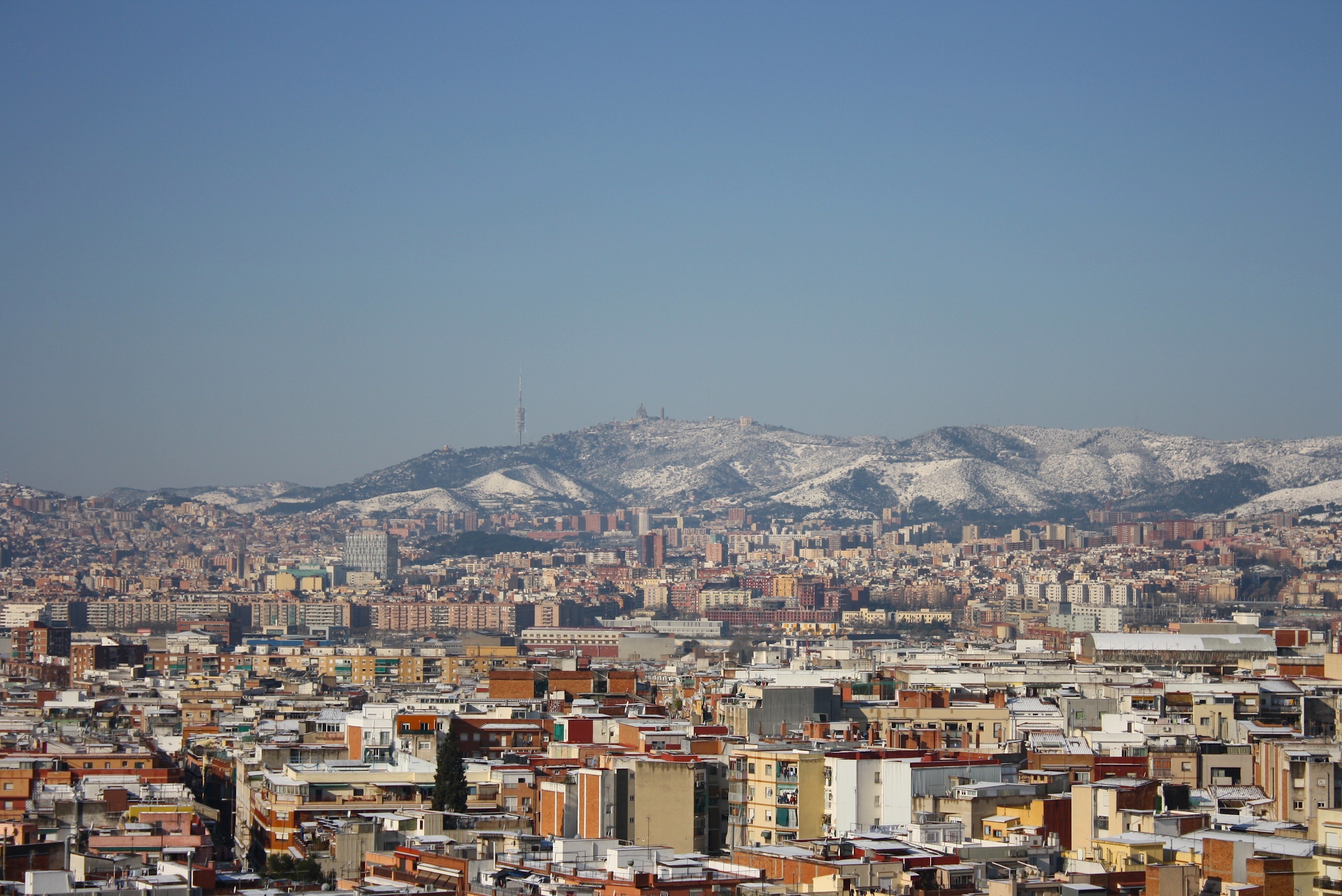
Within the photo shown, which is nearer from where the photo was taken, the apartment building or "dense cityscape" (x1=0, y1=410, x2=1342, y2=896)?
"dense cityscape" (x1=0, y1=410, x2=1342, y2=896)

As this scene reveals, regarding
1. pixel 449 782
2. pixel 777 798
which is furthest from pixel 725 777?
pixel 449 782

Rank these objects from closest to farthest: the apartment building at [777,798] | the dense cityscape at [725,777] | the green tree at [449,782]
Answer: the dense cityscape at [725,777] < the apartment building at [777,798] < the green tree at [449,782]

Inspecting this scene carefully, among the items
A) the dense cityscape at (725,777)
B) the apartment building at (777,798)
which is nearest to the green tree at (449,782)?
the dense cityscape at (725,777)

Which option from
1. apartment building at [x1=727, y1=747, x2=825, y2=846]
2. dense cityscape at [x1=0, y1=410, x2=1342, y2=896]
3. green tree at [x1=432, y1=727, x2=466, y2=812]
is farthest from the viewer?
green tree at [x1=432, y1=727, x2=466, y2=812]

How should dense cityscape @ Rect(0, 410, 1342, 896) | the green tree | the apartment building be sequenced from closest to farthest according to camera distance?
dense cityscape @ Rect(0, 410, 1342, 896) < the apartment building < the green tree

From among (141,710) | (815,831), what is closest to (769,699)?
(815,831)

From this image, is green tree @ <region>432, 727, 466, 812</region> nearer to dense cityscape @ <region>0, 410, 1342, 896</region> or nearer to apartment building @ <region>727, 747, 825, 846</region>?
dense cityscape @ <region>0, 410, 1342, 896</region>

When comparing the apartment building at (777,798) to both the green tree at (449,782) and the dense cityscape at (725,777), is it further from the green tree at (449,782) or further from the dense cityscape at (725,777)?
the green tree at (449,782)

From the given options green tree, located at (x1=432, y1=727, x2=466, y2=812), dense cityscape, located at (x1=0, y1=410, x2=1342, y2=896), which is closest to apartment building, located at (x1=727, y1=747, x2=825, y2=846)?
dense cityscape, located at (x1=0, y1=410, x2=1342, y2=896)

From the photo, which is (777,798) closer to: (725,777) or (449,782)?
(725,777)
